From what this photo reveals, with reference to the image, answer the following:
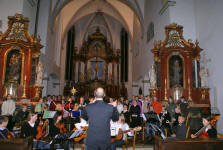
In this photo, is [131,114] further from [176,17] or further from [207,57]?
[176,17]

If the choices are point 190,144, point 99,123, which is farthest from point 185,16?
point 99,123

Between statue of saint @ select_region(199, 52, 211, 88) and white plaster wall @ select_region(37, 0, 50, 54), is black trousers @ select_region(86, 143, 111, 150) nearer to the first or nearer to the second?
statue of saint @ select_region(199, 52, 211, 88)

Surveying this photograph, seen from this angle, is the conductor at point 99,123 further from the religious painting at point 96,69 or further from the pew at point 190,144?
the religious painting at point 96,69

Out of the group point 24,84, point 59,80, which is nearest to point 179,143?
point 24,84

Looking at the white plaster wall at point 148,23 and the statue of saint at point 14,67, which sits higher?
the white plaster wall at point 148,23

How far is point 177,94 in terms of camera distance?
10.4 metres

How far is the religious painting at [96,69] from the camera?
77.9 feet

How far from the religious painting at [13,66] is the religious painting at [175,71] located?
8723 millimetres

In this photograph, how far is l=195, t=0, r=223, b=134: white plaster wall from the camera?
931 cm

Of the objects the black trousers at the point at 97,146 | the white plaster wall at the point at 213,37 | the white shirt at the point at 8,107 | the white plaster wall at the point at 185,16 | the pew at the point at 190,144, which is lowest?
the pew at the point at 190,144

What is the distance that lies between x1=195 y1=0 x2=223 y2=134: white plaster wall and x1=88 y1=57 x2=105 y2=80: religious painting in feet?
47.3

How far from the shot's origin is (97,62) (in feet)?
79.5

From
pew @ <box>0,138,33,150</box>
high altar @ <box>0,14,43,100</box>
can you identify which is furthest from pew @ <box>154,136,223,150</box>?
high altar @ <box>0,14,43,100</box>

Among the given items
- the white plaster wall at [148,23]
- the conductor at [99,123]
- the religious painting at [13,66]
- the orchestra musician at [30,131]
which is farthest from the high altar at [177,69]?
→ the conductor at [99,123]
